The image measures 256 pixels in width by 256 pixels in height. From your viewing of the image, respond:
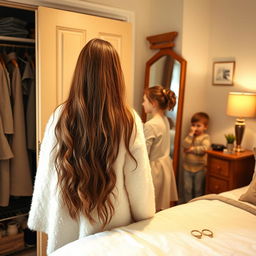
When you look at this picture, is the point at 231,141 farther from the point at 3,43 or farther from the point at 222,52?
the point at 3,43

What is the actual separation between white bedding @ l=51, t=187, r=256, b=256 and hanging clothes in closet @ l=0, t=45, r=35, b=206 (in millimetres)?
1386

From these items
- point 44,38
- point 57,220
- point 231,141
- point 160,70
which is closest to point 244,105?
point 231,141

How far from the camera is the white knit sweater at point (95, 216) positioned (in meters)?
Result: 1.38

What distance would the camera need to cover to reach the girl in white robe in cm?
250

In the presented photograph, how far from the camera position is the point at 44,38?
2.31 meters

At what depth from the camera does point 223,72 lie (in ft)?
10.2

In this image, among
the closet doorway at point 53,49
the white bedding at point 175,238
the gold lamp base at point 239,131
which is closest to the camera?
the white bedding at point 175,238

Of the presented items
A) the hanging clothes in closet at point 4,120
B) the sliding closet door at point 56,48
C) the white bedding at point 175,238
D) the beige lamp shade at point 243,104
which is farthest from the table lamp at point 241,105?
the hanging clothes in closet at point 4,120

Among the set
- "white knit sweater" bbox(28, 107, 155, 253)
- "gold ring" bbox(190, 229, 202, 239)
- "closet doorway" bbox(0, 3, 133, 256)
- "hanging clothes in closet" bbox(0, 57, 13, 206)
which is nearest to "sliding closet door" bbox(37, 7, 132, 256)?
"closet doorway" bbox(0, 3, 133, 256)

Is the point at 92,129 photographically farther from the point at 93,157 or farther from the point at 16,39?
the point at 16,39

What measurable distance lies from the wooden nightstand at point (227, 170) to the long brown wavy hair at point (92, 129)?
5.28ft

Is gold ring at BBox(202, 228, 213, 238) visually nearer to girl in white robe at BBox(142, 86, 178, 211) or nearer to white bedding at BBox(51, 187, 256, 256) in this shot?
white bedding at BBox(51, 187, 256, 256)

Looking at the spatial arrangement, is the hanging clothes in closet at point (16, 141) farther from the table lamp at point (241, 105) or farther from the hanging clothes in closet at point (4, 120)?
the table lamp at point (241, 105)

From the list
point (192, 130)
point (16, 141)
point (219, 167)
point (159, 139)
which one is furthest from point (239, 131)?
point (16, 141)
